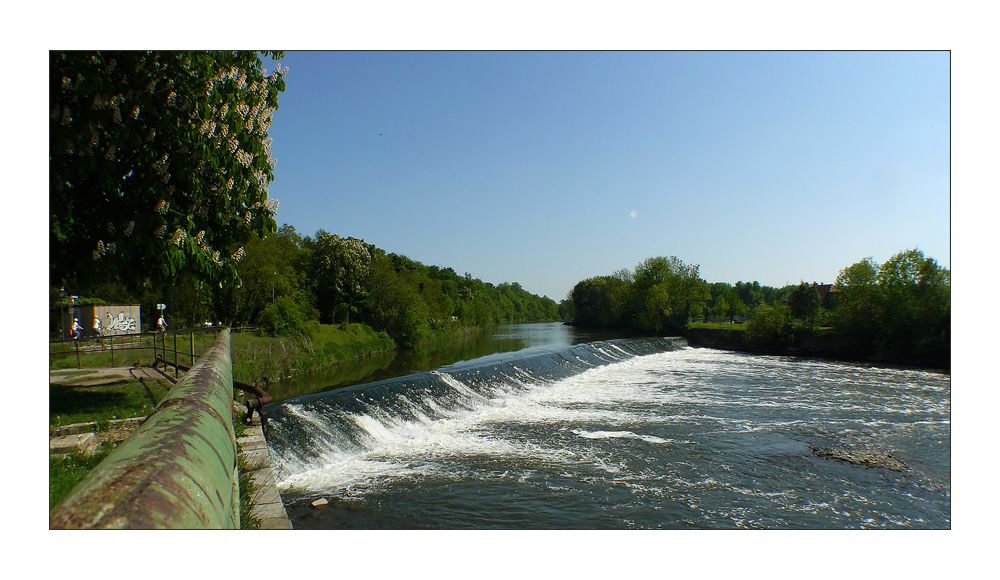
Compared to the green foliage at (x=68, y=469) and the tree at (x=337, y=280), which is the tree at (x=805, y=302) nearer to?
the tree at (x=337, y=280)

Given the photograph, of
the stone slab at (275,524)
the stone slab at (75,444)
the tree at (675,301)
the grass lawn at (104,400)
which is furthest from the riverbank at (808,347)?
the stone slab at (75,444)

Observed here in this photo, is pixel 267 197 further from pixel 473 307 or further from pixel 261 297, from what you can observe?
pixel 473 307

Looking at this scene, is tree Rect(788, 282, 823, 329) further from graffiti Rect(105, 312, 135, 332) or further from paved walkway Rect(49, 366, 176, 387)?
graffiti Rect(105, 312, 135, 332)

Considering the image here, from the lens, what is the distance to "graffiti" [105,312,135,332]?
18.8 metres

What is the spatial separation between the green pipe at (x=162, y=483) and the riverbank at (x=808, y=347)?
29.5 metres

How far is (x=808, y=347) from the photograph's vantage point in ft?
101

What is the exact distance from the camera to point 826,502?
7406mm

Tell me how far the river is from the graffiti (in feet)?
41.6

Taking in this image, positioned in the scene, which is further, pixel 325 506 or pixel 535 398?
pixel 535 398

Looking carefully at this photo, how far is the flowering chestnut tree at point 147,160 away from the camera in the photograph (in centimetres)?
A: 474

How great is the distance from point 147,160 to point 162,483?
211 inches

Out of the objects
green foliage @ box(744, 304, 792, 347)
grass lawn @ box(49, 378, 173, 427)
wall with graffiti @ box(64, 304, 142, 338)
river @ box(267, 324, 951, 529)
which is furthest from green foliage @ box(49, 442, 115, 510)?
green foliage @ box(744, 304, 792, 347)

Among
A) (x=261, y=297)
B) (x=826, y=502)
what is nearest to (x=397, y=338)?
(x=261, y=297)

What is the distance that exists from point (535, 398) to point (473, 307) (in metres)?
56.0
